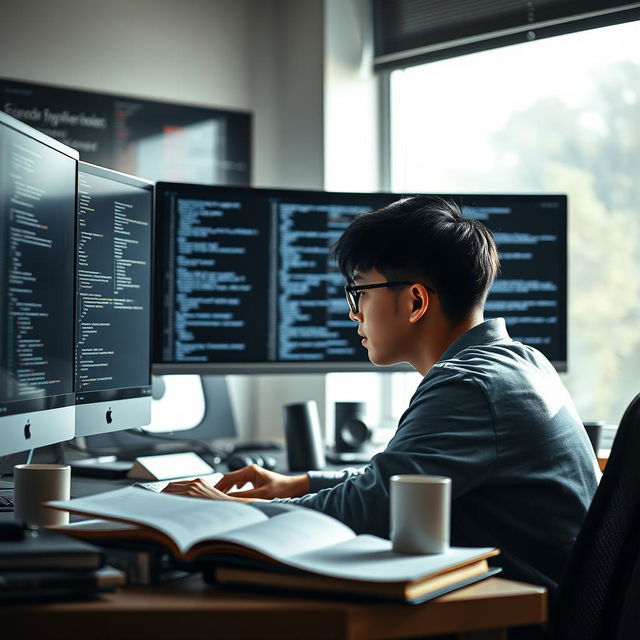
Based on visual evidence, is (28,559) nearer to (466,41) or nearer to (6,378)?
(6,378)

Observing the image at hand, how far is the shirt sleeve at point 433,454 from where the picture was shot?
1121 mm

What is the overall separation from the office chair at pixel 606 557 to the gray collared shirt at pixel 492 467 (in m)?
0.05

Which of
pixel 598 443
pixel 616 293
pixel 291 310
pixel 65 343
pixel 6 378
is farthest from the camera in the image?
pixel 616 293

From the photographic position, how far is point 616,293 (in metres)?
2.38

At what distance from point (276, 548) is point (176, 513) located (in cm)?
14

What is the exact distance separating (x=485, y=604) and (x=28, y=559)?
17.3 inches

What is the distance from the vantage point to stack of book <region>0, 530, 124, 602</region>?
84 centimetres

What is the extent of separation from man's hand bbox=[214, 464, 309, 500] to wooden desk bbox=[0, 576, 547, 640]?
20.5 inches

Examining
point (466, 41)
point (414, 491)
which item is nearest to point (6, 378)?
point (414, 491)

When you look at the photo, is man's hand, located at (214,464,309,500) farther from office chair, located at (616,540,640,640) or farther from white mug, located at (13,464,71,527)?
office chair, located at (616,540,640,640)

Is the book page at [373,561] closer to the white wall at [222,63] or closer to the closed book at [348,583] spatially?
the closed book at [348,583]

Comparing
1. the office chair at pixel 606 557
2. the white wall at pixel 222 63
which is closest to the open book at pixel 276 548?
the office chair at pixel 606 557

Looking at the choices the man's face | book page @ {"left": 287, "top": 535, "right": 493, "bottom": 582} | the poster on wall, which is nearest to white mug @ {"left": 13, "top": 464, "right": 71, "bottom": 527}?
book page @ {"left": 287, "top": 535, "right": 493, "bottom": 582}

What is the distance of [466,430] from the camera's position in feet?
3.77
